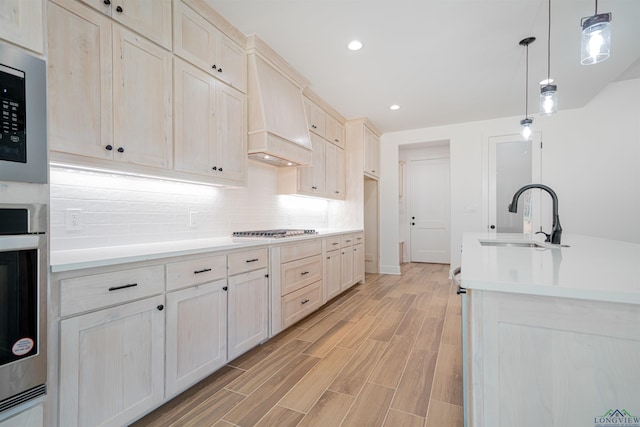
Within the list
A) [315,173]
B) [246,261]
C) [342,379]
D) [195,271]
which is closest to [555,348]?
[342,379]

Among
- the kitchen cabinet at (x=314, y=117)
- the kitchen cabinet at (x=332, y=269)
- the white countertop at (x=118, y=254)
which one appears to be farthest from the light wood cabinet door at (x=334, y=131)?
the white countertop at (x=118, y=254)

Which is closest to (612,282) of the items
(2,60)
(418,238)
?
(2,60)

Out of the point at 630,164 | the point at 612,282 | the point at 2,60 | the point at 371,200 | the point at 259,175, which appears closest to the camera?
the point at 612,282

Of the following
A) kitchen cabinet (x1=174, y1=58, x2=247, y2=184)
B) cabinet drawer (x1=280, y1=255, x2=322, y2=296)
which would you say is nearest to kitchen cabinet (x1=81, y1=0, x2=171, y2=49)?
kitchen cabinet (x1=174, y1=58, x2=247, y2=184)

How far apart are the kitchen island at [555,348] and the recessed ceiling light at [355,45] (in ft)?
8.04

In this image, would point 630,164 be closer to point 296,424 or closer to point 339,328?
point 339,328

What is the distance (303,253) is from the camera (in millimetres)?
2900

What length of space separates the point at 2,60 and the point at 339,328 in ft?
9.22

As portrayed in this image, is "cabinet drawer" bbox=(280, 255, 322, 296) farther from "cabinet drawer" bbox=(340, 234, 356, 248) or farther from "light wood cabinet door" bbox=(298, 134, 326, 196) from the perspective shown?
"light wood cabinet door" bbox=(298, 134, 326, 196)

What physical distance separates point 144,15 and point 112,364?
1976mm

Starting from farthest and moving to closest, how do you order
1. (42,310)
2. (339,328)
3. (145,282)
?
(339,328) → (145,282) → (42,310)

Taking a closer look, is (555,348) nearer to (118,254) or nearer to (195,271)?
(195,271)

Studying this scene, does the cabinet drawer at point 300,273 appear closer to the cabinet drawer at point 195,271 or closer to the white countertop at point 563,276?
the cabinet drawer at point 195,271

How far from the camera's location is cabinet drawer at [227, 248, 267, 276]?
2.03m
